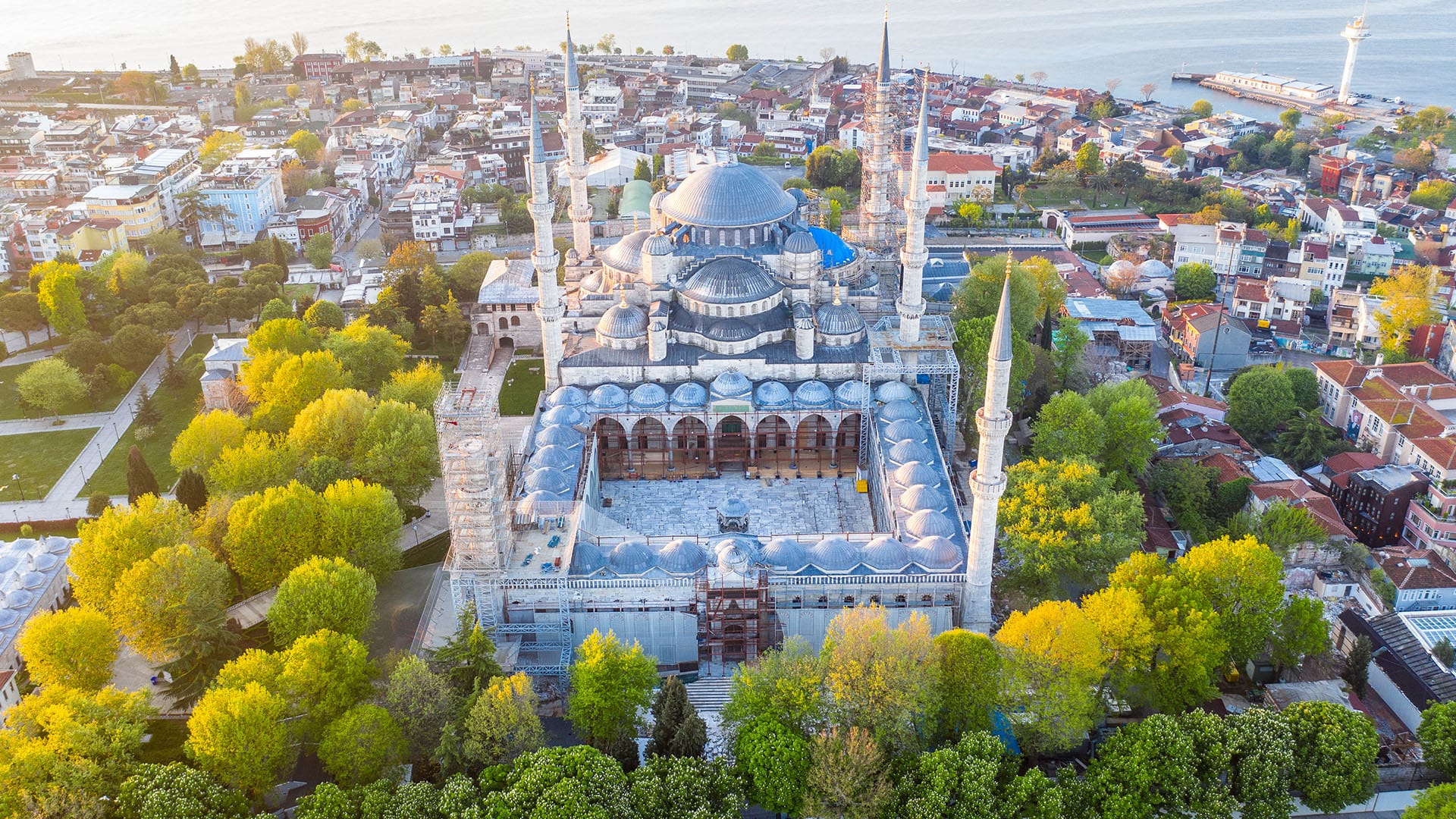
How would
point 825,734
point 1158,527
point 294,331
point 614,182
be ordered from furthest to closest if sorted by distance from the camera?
1. point 614,182
2. point 294,331
3. point 1158,527
4. point 825,734

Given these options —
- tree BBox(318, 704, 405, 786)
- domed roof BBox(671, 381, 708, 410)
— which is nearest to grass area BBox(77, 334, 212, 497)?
domed roof BBox(671, 381, 708, 410)

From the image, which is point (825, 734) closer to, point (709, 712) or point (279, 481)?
point (709, 712)

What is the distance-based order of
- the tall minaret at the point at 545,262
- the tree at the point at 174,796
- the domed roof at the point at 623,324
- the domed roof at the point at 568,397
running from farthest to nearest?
the domed roof at the point at 623,324, the tall minaret at the point at 545,262, the domed roof at the point at 568,397, the tree at the point at 174,796

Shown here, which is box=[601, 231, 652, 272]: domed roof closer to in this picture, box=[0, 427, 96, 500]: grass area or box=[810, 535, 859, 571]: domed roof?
box=[810, 535, 859, 571]: domed roof

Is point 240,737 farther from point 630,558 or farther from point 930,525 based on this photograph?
point 930,525

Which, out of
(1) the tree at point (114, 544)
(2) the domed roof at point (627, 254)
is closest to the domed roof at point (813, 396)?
(2) the domed roof at point (627, 254)

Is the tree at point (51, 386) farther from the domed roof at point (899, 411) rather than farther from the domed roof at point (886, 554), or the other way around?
the domed roof at point (886, 554)

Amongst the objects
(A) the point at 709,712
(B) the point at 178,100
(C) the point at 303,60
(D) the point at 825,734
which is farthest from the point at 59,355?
(C) the point at 303,60
